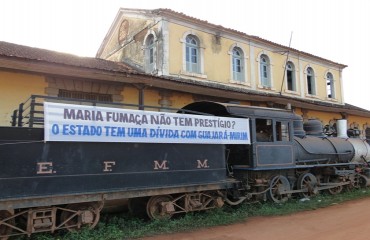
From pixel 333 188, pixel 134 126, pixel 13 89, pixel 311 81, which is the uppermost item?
pixel 311 81

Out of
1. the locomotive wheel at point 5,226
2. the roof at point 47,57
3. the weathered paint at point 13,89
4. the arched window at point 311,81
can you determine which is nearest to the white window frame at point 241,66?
the arched window at point 311,81

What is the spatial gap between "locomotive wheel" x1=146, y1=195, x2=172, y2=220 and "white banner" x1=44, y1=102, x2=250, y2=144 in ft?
4.30

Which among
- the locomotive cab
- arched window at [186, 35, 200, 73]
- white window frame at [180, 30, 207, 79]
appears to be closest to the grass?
the locomotive cab

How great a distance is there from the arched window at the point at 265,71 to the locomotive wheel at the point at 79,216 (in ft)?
44.4

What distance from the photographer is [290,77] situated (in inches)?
802

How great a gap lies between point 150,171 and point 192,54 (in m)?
9.31

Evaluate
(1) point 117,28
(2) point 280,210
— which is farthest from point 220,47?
(2) point 280,210

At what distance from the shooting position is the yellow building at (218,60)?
47.7ft

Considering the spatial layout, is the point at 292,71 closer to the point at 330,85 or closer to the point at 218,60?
the point at 330,85

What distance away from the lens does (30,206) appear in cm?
570

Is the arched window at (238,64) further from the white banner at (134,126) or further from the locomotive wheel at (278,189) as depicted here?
the white banner at (134,126)

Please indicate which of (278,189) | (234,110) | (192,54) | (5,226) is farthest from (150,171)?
(192,54)

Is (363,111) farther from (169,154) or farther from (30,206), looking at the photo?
(30,206)

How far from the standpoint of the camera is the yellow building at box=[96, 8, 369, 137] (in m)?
14.5
